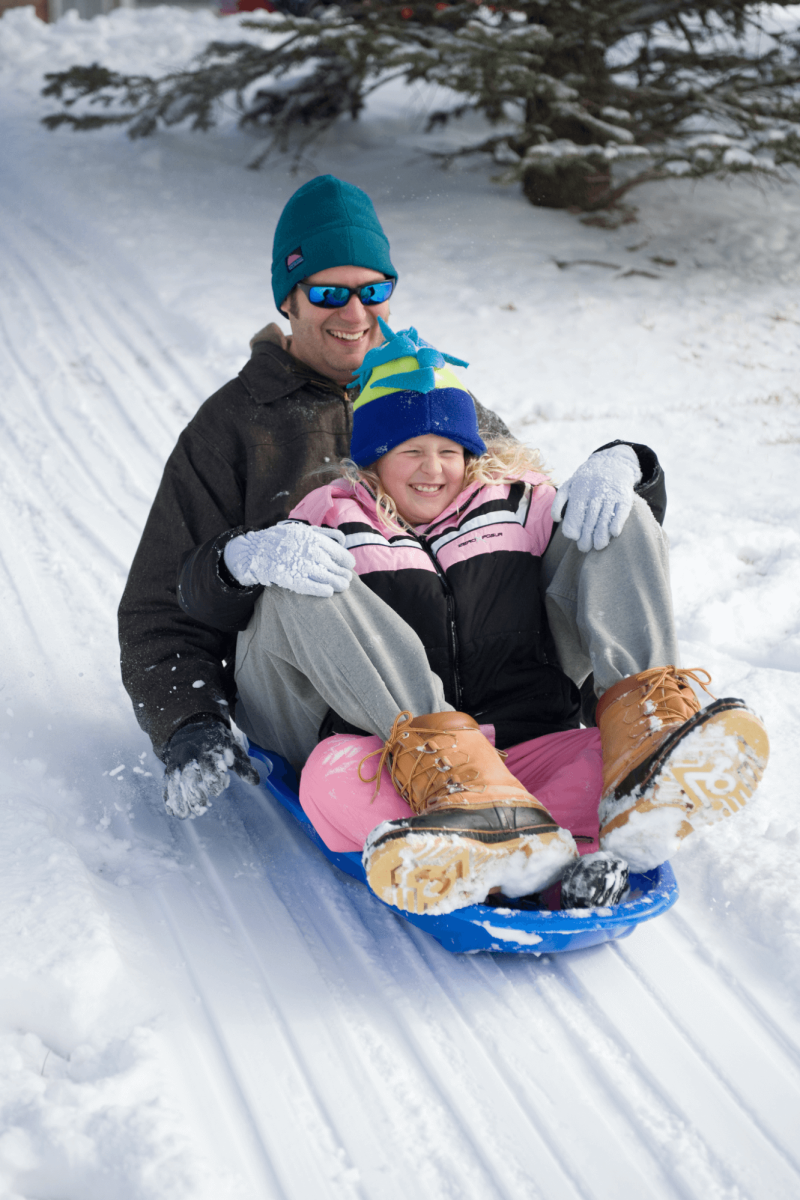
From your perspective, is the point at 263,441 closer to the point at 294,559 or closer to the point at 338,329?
the point at 338,329

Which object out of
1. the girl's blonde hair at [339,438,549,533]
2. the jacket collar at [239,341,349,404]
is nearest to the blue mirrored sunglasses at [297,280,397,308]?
the jacket collar at [239,341,349,404]

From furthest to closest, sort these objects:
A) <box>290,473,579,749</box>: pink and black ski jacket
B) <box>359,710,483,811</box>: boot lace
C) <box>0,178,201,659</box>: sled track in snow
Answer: <box>0,178,201,659</box>: sled track in snow < <box>290,473,579,749</box>: pink and black ski jacket < <box>359,710,483,811</box>: boot lace

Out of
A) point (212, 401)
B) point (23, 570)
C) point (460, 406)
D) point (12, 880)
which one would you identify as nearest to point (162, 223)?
point (23, 570)

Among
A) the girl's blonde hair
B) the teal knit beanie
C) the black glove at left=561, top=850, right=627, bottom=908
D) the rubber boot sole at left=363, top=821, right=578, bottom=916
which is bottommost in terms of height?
the black glove at left=561, top=850, right=627, bottom=908

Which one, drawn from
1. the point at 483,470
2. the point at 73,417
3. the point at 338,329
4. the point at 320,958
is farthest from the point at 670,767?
the point at 73,417

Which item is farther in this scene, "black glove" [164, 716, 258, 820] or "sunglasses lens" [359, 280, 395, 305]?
"sunglasses lens" [359, 280, 395, 305]

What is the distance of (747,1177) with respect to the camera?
52.1 inches

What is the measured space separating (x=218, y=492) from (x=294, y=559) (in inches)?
25.3

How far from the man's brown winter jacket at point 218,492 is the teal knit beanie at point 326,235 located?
21 cm

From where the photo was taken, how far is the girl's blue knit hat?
202cm

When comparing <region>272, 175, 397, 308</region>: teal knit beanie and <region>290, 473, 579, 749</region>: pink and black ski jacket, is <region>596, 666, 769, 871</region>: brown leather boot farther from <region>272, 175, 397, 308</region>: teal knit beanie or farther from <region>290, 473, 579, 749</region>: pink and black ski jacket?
<region>272, 175, 397, 308</region>: teal knit beanie

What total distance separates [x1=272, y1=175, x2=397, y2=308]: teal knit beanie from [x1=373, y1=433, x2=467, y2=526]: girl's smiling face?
0.58m

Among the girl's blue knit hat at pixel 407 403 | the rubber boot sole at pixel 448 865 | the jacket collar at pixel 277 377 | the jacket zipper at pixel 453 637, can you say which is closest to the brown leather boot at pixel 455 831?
the rubber boot sole at pixel 448 865

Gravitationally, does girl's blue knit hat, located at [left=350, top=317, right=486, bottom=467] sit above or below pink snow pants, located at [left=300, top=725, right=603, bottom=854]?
above
